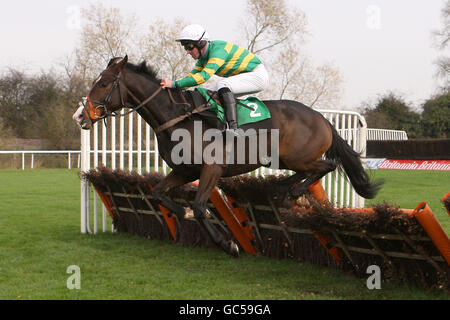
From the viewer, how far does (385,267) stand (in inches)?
159

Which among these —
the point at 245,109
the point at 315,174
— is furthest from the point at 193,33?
the point at 315,174

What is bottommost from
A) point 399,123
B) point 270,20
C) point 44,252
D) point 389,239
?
point 44,252

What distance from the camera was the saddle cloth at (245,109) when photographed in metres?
4.72

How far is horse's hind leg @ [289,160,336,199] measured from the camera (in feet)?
16.5

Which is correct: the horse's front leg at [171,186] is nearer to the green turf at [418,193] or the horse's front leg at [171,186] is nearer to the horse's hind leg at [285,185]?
the horse's hind leg at [285,185]

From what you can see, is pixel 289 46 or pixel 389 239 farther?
pixel 289 46

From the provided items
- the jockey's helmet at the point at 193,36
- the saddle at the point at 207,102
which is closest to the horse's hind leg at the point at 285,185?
the saddle at the point at 207,102

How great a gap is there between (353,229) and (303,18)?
18626 mm

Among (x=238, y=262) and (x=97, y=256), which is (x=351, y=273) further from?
(x=97, y=256)

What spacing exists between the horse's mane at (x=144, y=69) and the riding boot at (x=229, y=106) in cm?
60

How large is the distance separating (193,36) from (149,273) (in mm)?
1995

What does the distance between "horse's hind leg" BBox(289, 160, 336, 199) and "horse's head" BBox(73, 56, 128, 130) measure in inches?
68.8
